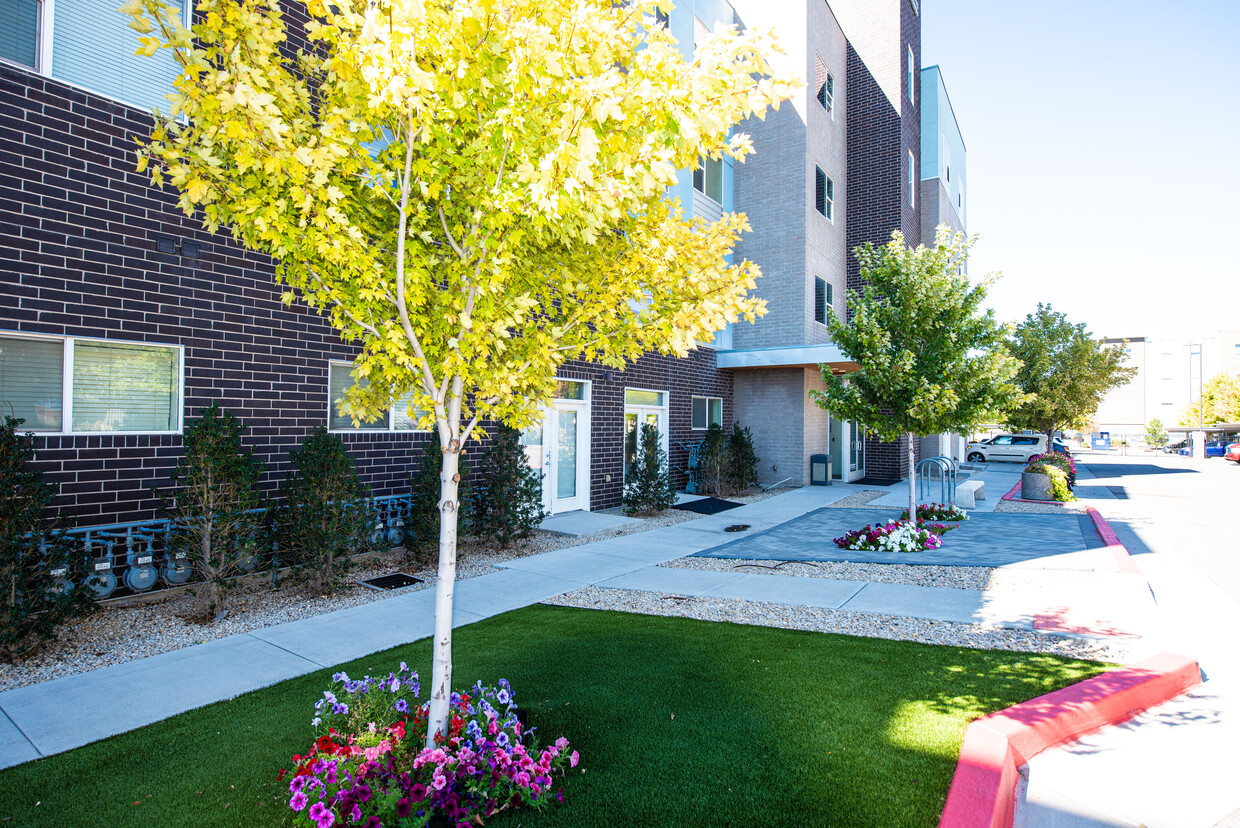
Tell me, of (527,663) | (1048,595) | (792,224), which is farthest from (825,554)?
(792,224)

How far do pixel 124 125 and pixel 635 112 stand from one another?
6771 mm

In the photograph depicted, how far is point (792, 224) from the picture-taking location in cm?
1925

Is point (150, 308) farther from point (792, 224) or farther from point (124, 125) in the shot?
point (792, 224)

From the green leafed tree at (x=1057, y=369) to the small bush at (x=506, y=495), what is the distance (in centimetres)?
1678

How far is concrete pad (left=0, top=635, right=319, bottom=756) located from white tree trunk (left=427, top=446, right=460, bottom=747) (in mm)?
2235

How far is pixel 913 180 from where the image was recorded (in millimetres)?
25094

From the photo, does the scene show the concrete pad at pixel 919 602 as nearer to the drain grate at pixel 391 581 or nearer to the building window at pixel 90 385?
the drain grate at pixel 391 581

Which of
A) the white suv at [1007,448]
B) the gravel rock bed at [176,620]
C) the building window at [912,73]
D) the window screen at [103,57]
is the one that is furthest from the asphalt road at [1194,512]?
the building window at [912,73]

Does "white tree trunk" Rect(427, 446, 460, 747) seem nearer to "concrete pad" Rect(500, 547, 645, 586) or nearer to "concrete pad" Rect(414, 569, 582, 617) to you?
"concrete pad" Rect(414, 569, 582, 617)

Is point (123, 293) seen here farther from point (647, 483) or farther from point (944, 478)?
point (944, 478)

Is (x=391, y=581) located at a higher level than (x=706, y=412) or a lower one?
lower

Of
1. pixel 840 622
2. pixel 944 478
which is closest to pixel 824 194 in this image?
pixel 944 478

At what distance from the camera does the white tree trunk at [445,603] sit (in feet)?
10.9

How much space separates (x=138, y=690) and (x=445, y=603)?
9.88ft
